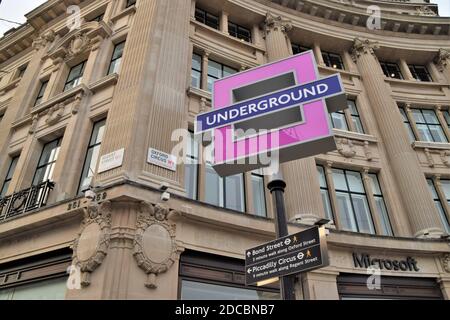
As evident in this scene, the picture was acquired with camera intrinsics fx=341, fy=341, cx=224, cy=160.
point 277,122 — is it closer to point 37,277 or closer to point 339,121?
point 37,277

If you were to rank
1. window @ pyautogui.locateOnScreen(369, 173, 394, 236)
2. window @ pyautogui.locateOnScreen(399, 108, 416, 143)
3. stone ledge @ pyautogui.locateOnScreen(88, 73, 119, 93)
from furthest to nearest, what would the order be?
1. window @ pyautogui.locateOnScreen(399, 108, 416, 143)
2. window @ pyautogui.locateOnScreen(369, 173, 394, 236)
3. stone ledge @ pyautogui.locateOnScreen(88, 73, 119, 93)

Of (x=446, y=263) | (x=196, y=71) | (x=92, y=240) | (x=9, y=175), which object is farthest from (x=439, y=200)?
(x=9, y=175)

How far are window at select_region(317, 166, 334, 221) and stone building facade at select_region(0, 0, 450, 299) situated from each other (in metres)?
0.06

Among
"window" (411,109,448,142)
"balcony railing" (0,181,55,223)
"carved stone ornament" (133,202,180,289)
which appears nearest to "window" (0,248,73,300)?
"balcony railing" (0,181,55,223)

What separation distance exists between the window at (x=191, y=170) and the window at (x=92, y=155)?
290 centimetres

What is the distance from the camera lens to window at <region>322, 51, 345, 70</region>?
18719mm

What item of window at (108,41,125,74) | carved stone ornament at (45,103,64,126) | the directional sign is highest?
window at (108,41,125,74)

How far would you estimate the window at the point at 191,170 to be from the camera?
1098cm

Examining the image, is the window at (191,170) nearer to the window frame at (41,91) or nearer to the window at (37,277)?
the window at (37,277)

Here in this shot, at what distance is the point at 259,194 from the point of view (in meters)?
12.3

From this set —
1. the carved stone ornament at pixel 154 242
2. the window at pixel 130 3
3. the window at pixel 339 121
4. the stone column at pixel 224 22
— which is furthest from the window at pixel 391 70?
the carved stone ornament at pixel 154 242

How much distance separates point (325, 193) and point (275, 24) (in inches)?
360

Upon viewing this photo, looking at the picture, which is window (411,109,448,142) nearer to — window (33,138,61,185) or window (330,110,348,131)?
window (330,110,348,131)

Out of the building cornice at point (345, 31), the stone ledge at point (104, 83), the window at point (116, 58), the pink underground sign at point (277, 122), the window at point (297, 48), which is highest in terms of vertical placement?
the building cornice at point (345, 31)
